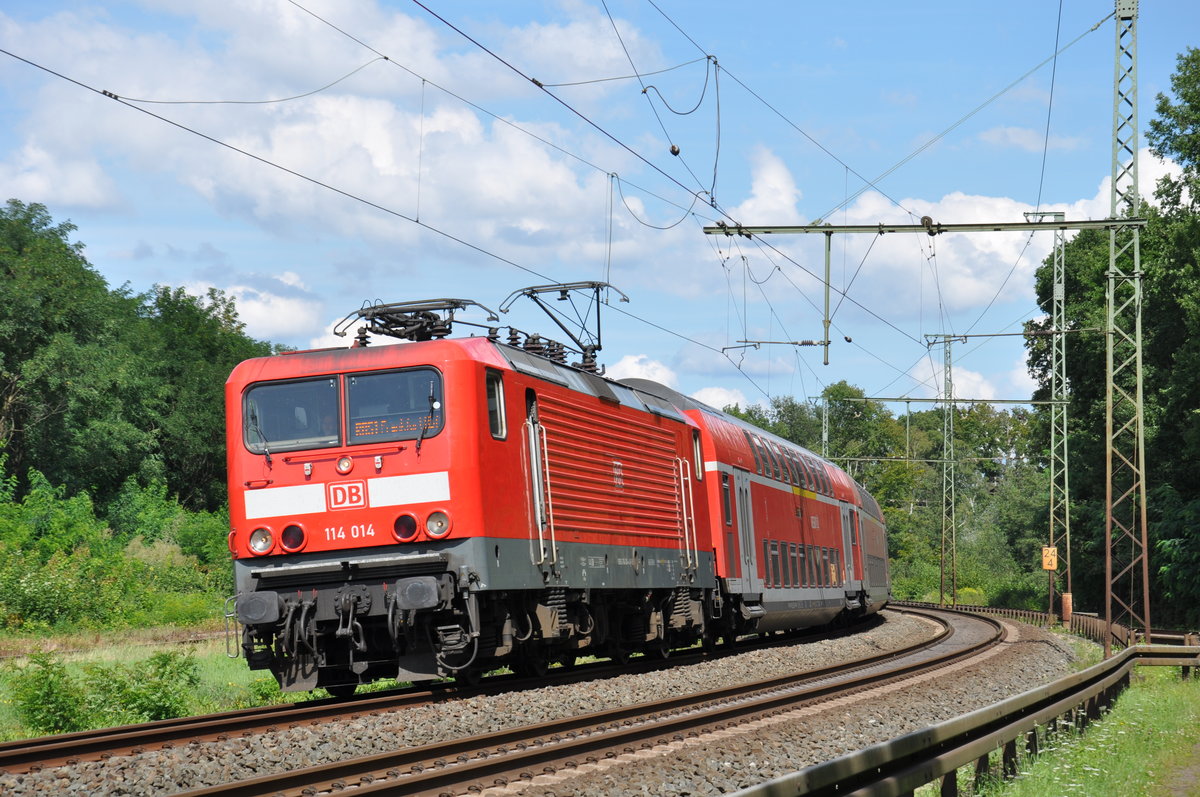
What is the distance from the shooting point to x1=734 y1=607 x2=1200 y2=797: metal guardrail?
266 inches

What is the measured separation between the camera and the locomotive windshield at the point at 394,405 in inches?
518

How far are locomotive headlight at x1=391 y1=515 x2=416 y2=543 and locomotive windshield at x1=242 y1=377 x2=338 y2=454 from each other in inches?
47.9

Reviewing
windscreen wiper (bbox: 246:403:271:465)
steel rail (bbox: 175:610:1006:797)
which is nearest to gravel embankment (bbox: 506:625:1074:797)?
steel rail (bbox: 175:610:1006:797)

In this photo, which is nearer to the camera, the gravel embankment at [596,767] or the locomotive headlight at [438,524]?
the gravel embankment at [596,767]

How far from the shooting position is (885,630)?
1266 inches

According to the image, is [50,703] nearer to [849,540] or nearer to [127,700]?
[127,700]

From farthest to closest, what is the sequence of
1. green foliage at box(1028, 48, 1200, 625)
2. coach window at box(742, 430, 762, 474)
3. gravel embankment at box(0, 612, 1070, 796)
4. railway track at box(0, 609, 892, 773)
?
green foliage at box(1028, 48, 1200, 625) < coach window at box(742, 430, 762, 474) < railway track at box(0, 609, 892, 773) < gravel embankment at box(0, 612, 1070, 796)

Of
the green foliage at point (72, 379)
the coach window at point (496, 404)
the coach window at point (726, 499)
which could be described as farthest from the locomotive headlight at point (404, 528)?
the green foliage at point (72, 379)

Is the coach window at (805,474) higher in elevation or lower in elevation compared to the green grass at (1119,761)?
higher

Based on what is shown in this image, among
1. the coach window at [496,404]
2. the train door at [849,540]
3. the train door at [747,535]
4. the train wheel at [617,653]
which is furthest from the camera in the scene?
the train door at [849,540]

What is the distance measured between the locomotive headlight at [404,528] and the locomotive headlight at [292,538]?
1.01 m

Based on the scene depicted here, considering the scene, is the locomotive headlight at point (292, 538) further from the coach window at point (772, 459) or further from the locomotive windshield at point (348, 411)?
the coach window at point (772, 459)

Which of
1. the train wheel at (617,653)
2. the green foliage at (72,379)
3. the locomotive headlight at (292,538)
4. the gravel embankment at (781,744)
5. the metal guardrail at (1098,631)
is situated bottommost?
the metal guardrail at (1098,631)

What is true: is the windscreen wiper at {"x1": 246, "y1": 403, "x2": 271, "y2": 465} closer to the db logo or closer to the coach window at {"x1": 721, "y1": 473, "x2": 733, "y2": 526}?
the db logo
